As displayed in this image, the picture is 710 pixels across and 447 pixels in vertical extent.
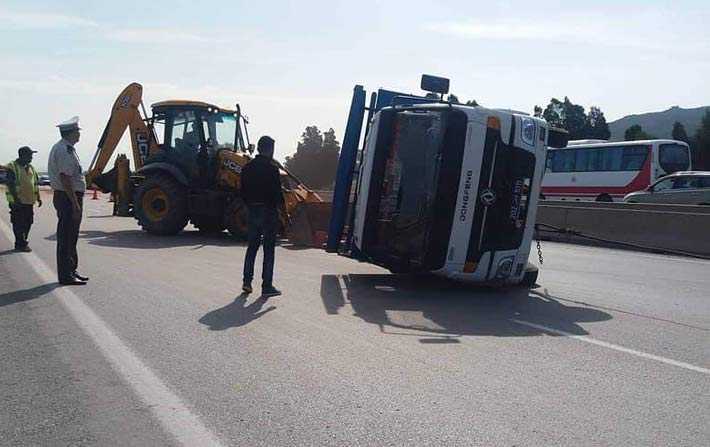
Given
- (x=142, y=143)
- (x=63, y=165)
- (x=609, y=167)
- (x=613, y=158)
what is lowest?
(x=63, y=165)

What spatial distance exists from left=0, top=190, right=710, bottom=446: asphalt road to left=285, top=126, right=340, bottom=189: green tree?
3642 centimetres

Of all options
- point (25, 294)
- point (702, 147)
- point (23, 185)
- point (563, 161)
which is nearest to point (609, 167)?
point (563, 161)

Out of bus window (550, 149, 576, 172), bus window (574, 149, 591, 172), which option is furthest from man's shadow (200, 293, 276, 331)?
bus window (550, 149, 576, 172)

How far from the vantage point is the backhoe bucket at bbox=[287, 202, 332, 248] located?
46.1ft

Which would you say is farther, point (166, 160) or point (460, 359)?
point (166, 160)

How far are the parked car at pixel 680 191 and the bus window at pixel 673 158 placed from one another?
6384 mm

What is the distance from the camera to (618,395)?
4930mm

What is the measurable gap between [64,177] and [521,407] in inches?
243

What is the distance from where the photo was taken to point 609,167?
108 ft

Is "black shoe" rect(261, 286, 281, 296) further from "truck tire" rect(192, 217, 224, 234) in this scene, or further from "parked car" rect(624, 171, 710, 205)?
"parked car" rect(624, 171, 710, 205)

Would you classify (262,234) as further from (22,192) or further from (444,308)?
(22,192)

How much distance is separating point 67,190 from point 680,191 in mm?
21132

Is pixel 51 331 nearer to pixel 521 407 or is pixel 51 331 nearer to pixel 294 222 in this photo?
pixel 521 407

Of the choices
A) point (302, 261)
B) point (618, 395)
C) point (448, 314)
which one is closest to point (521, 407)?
point (618, 395)
